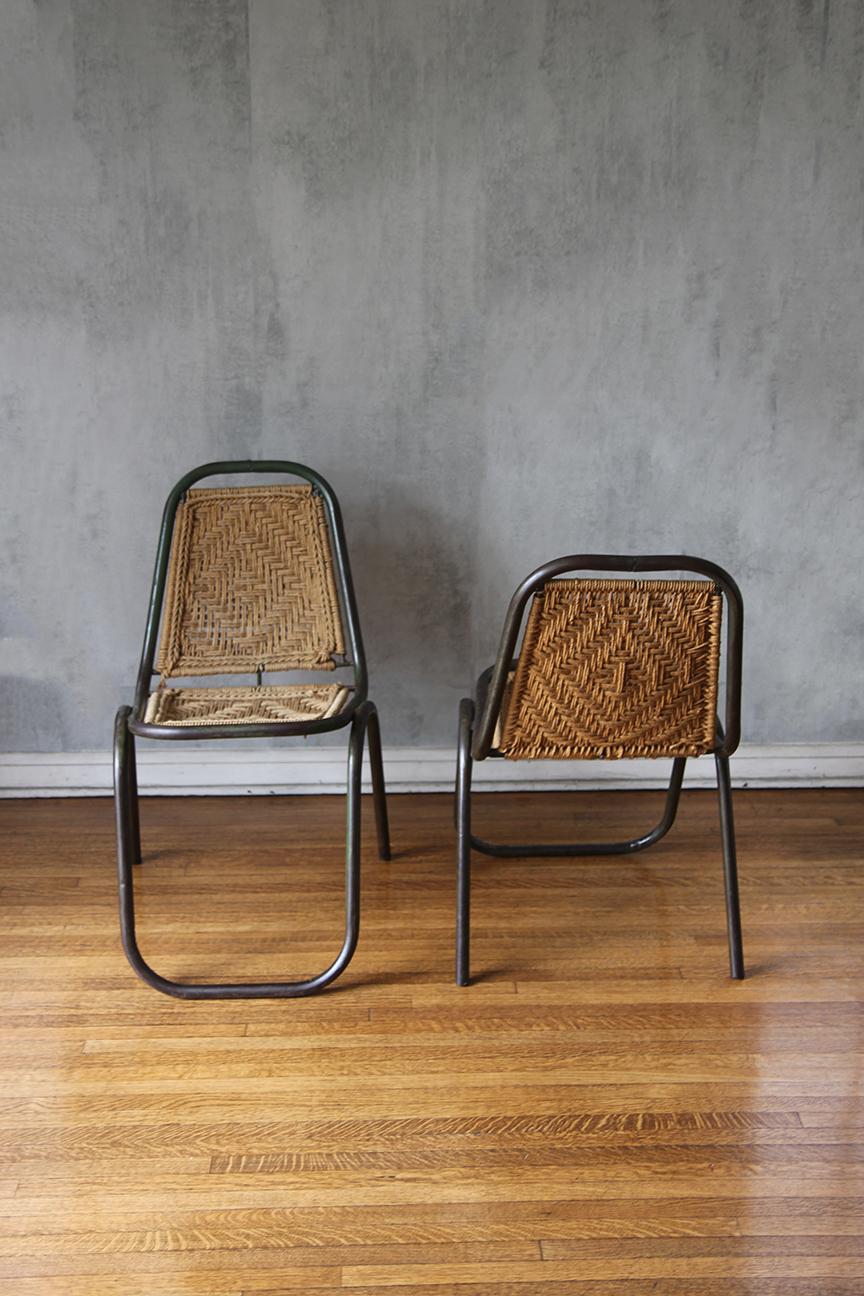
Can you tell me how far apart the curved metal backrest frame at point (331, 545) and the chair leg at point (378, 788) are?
0.47 feet

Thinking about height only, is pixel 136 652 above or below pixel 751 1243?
above

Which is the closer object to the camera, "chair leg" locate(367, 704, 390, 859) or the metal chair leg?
the metal chair leg

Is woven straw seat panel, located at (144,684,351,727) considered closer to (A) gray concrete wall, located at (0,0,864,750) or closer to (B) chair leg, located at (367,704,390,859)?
(B) chair leg, located at (367,704,390,859)

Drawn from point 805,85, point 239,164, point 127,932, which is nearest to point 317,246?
point 239,164

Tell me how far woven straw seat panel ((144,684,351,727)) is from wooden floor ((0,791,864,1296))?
418mm

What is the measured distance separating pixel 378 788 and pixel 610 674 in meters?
0.75

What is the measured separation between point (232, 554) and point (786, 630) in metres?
1.38

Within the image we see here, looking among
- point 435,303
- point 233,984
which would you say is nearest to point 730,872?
point 233,984

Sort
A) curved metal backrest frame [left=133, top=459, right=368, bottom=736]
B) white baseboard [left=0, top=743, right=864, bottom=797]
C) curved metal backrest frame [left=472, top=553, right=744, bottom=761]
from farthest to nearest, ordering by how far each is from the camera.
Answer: white baseboard [left=0, top=743, right=864, bottom=797]
curved metal backrest frame [left=133, top=459, right=368, bottom=736]
curved metal backrest frame [left=472, top=553, right=744, bottom=761]

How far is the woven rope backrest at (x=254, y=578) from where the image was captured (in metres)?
2.44

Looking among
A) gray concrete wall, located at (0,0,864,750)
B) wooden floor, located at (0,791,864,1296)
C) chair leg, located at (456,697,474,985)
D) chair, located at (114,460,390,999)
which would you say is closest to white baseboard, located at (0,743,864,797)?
gray concrete wall, located at (0,0,864,750)

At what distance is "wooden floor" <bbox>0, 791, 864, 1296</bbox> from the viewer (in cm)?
145

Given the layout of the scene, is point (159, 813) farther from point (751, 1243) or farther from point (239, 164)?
point (751, 1243)

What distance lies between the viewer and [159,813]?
110 inches
